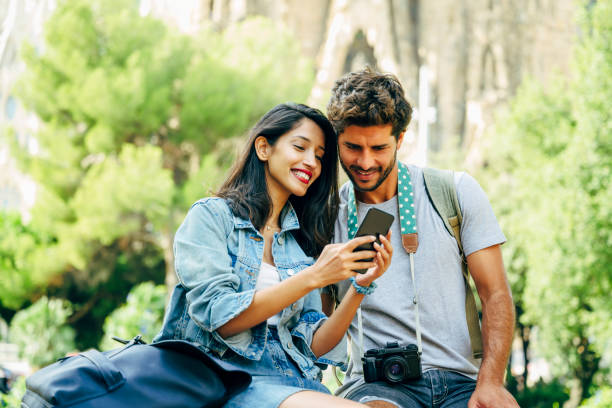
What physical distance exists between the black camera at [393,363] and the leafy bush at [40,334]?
40.2ft

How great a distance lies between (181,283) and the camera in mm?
1771

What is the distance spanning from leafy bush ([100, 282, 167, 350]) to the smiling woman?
8658 millimetres

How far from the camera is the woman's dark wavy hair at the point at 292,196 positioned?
79.0 inches

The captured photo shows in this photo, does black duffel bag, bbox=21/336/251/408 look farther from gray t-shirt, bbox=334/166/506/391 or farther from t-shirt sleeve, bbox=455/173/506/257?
t-shirt sleeve, bbox=455/173/506/257

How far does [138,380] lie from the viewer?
1433mm

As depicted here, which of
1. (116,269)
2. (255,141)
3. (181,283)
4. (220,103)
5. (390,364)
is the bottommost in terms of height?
(116,269)

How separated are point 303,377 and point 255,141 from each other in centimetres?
79

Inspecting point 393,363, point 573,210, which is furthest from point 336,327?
point 573,210

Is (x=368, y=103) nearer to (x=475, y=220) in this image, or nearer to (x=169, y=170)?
(x=475, y=220)

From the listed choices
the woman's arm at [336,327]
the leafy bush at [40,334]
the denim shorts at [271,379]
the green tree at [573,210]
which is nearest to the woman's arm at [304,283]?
the denim shorts at [271,379]

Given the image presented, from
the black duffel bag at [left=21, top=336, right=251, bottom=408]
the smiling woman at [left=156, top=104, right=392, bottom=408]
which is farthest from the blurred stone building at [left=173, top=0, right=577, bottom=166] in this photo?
Answer: the black duffel bag at [left=21, top=336, right=251, bottom=408]

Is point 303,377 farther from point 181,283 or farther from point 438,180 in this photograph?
point 438,180

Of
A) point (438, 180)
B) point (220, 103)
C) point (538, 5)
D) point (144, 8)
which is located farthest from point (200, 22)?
point (438, 180)

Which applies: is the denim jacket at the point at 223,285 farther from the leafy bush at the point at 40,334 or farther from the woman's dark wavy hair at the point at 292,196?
the leafy bush at the point at 40,334
